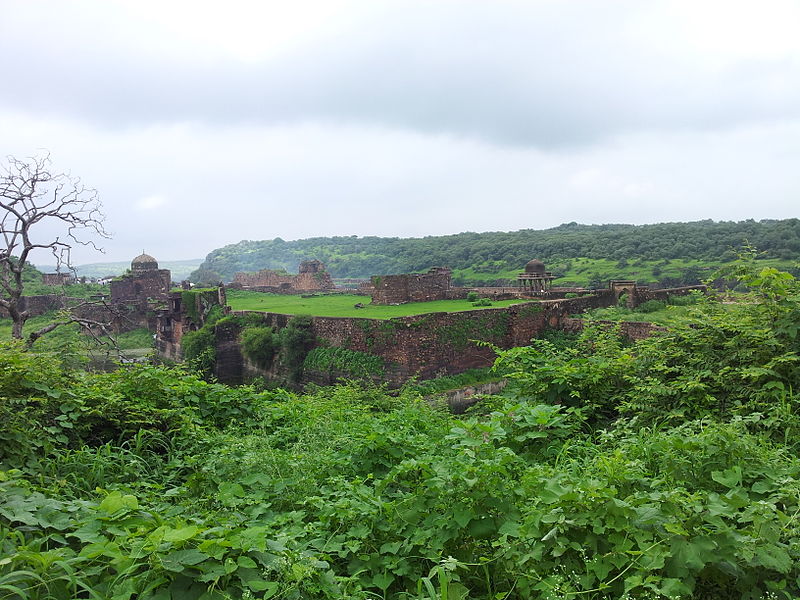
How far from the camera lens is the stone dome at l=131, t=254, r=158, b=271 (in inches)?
1636

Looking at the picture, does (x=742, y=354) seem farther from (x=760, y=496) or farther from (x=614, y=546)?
(x=614, y=546)

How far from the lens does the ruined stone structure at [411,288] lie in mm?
26266

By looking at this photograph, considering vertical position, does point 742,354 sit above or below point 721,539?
above

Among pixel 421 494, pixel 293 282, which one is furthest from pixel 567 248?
pixel 421 494

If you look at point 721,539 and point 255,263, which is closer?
point 721,539

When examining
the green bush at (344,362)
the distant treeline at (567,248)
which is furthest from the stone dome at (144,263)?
the distant treeline at (567,248)

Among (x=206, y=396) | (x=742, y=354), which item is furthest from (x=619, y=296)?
(x=206, y=396)

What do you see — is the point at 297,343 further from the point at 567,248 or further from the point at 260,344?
the point at 567,248

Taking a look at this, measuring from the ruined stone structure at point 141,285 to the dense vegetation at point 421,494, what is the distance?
3751 cm

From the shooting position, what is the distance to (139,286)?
39.8 meters

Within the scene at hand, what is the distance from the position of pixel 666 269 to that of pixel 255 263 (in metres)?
99.5

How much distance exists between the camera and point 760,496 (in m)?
3.06

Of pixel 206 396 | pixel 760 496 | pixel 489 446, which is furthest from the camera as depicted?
pixel 206 396

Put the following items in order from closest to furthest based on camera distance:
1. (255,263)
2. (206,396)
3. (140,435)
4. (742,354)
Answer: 1. (140,435)
2. (742,354)
3. (206,396)
4. (255,263)
